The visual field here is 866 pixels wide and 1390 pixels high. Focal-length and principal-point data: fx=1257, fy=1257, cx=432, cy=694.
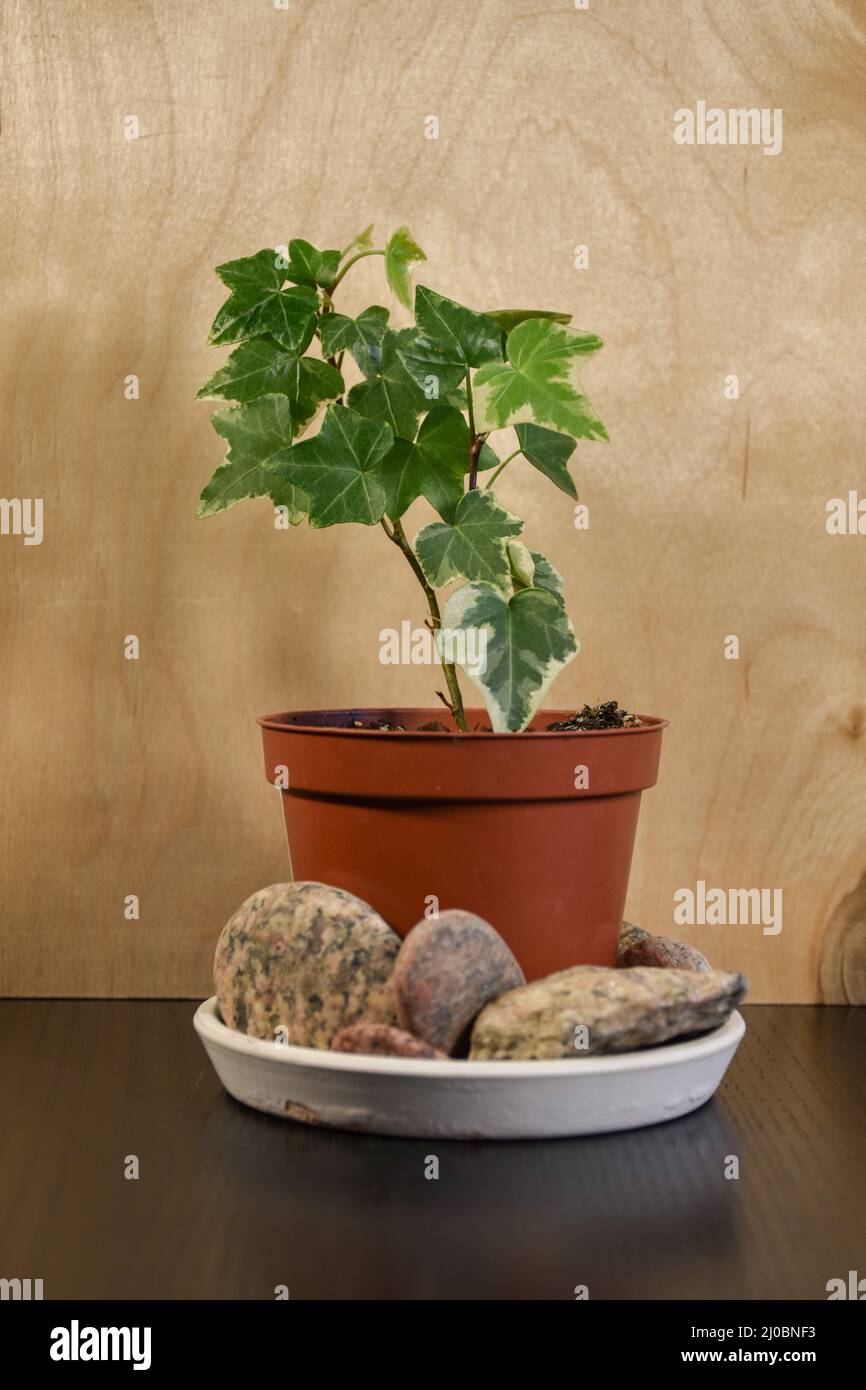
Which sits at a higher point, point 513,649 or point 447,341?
point 447,341

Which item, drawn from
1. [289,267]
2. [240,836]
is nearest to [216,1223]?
[240,836]

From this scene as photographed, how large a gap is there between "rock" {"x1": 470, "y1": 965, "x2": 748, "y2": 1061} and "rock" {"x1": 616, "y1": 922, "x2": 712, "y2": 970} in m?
0.16

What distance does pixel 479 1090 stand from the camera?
0.72 metres

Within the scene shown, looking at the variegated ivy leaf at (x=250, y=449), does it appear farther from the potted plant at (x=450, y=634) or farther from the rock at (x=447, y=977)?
the rock at (x=447, y=977)

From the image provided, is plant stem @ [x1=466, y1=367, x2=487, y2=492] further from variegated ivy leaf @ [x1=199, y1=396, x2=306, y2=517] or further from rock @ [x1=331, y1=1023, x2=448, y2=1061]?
rock @ [x1=331, y1=1023, x2=448, y2=1061]

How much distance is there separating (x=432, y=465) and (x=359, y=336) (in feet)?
0.35

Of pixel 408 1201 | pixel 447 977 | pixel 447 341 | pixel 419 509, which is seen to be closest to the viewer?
pixel 408 1201

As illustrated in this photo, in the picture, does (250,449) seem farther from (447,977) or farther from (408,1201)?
(408,1201)

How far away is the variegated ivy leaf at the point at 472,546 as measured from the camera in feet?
2.80

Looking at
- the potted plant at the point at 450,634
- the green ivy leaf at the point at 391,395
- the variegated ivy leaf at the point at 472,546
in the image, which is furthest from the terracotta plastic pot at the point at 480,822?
the green ivy leaf at the point at 391,395

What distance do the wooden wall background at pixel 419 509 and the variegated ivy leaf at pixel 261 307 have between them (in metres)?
0.22

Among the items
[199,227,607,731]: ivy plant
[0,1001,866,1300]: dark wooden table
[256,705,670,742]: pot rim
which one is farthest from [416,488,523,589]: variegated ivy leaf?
[0,1001,866,1300]: dark wooden table

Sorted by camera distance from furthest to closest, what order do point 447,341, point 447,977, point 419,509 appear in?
1. point 419,509
2. point 447,341
3. point 447,977

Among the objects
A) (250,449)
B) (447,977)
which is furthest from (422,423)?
(447,977)
